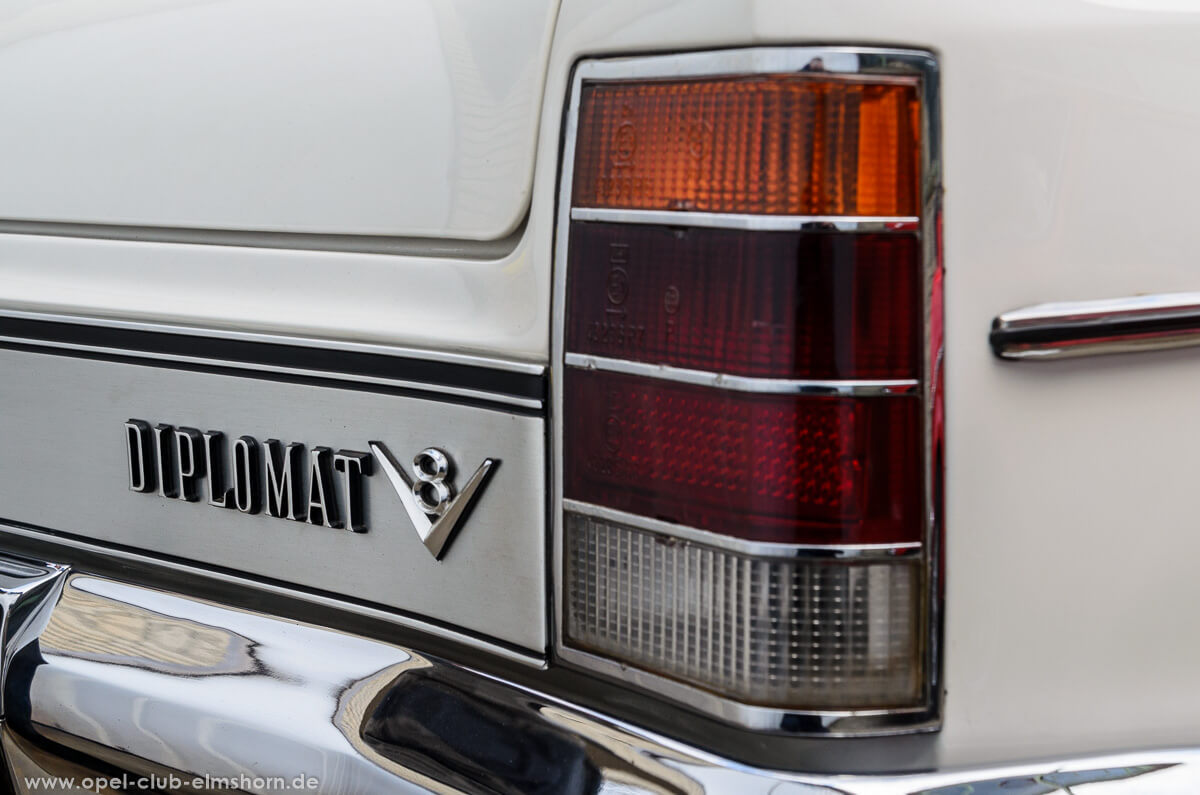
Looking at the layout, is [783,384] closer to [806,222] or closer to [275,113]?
[806,222]

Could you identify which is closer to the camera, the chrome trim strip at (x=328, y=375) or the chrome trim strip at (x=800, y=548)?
the chrome trim strip at (x=800, y=548)

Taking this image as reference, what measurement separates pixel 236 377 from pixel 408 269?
0.26m

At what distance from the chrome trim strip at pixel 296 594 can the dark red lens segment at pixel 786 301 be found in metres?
0.37

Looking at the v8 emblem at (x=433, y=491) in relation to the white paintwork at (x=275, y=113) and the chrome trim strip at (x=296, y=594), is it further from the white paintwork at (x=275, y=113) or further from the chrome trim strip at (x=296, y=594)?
the white paintwork at (x=275, y=113)

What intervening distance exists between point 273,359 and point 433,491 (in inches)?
9.9

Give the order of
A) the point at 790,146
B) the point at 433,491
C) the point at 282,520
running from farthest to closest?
the point at 282,520 < the point at 433,491 < the point at 790,146

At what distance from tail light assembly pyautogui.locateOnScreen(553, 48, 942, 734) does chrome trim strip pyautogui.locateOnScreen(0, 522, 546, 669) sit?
15cm

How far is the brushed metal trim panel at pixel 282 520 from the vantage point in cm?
121

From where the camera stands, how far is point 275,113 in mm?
1307

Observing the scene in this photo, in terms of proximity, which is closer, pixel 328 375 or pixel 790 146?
pixel 790 146

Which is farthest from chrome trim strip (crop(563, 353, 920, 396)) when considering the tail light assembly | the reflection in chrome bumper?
the reflection in chrome bumper

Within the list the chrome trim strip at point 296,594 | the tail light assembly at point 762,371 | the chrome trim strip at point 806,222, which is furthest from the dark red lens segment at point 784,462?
the chrome trim strip at point 296,594

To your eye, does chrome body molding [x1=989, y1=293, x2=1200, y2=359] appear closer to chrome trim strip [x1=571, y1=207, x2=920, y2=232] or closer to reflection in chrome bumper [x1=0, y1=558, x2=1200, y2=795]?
chrome trim strip [x1=571, y1=207, x2=920, y2=232]

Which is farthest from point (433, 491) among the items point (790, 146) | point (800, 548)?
point (790, 146)
